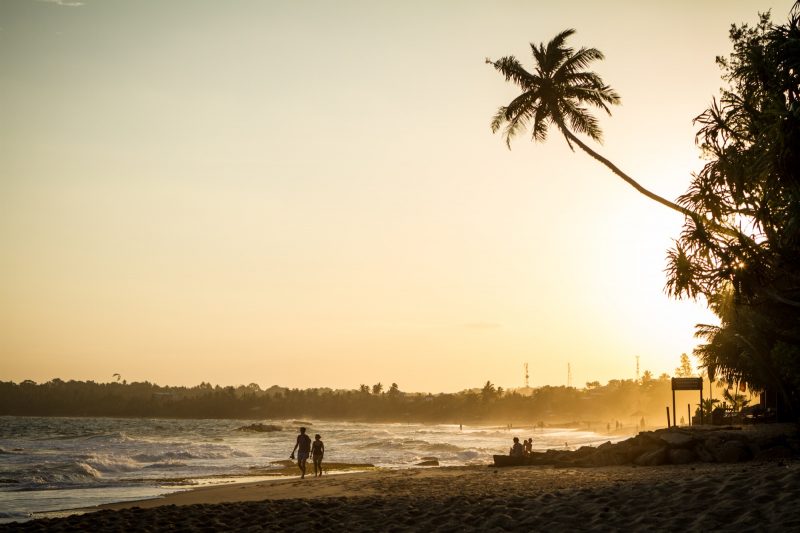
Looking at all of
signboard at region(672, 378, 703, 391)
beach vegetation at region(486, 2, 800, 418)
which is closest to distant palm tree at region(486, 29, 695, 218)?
beach vegetation at region(486, 2, 800, 418)

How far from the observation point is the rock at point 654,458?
76.8 feet

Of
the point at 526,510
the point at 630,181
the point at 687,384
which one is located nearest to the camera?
the point at 526,510

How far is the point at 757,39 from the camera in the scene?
21.6 metres

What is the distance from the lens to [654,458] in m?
23.6

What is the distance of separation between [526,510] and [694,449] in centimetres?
1226

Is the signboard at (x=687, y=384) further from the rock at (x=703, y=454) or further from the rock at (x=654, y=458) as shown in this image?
the rock at (x=654, y=458)

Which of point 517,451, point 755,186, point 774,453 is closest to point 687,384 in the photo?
point 517,451

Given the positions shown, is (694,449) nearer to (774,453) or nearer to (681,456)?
(681,456)

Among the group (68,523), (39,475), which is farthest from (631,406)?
(68,523)

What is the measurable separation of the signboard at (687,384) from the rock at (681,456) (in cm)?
1244

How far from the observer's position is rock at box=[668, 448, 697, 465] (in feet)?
75.3

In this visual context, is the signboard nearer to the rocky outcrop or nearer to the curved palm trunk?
the rocky outcrop

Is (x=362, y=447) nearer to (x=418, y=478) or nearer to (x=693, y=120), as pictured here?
(x=418, y=478)

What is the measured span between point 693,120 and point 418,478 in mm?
14670
